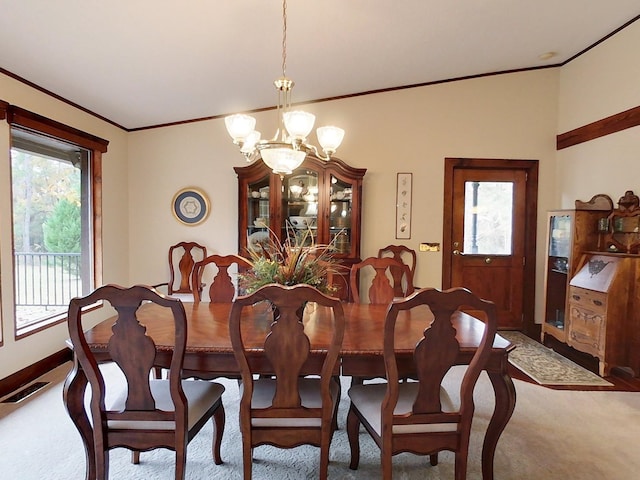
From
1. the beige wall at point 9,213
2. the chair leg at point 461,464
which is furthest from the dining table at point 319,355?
the beige wall at point 9,213

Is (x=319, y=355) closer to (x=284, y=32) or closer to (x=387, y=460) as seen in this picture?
(x=387, y=460)

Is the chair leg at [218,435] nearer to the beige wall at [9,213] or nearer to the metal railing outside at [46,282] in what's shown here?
the beige wall at [9,213]

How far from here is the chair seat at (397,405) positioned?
1609 millimetres

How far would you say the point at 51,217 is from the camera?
347cm

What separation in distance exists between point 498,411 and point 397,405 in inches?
18.6

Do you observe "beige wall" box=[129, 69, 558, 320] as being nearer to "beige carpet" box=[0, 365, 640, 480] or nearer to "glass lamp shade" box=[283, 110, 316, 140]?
"beige carpet" box=[0, 365, 640, 480]

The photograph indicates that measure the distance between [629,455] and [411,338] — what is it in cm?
151

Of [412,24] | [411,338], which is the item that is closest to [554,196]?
[412,24]

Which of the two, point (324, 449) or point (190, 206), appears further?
point (190, 206)

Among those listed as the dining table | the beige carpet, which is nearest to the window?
the beige carpet

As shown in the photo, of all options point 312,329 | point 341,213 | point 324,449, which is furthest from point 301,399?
point 341,213

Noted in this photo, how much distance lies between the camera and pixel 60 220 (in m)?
3.59

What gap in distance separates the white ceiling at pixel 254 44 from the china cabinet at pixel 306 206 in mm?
839

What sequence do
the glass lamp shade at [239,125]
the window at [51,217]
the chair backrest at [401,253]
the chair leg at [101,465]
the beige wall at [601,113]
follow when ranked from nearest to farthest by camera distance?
the chair leg at [101,465]
the glass lamp shade at [239,125]
the window at [51,217]
the beige wall at [601,113]
the chair backrest at [401,253]
